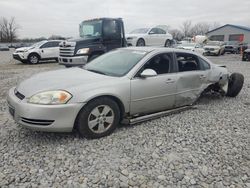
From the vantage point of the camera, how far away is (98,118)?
368cm

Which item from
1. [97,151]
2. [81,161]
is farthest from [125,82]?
[81,161]

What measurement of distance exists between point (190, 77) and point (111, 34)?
230 inches

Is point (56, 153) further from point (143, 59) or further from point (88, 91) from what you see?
point (143, 59)

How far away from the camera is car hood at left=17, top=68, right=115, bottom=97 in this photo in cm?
347

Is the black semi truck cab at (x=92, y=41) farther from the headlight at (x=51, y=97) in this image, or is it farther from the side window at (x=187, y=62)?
the headlight at (x=51, y=97)

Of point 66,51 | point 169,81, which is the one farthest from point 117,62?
point 66,51

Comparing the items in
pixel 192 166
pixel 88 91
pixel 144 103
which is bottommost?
pixel 192 166

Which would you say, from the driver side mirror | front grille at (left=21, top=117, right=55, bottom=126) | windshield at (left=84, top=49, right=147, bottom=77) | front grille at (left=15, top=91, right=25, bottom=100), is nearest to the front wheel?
windshield at (left=84, top=49, right=147, bottom=77)

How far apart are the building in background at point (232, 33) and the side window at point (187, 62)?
48.4m

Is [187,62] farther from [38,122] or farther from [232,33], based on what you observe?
[232,33]

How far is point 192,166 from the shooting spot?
304cm

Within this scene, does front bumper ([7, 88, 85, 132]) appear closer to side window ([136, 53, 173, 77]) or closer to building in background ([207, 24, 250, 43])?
side window ([136, 53, 173, 77])

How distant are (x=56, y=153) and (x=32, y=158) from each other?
306 mm

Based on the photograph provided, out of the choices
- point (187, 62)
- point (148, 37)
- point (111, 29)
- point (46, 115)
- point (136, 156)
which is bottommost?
point (136, 156)
